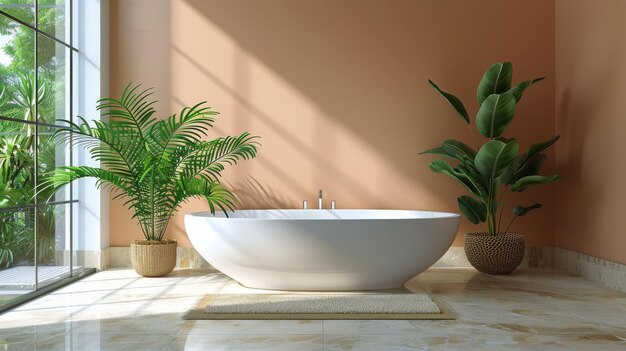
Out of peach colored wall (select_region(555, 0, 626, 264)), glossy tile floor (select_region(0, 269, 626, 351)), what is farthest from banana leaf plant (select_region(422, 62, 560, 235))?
glossy tile floor (select_region(0, 269, 626, 351))

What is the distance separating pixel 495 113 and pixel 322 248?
152 cm

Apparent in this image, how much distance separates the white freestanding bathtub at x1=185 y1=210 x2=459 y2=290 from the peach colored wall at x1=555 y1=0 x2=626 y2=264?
104 centimetres

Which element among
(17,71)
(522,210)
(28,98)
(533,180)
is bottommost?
(522,210)

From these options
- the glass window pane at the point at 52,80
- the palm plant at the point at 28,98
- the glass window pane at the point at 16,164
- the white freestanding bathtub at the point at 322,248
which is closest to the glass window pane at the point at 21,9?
the glass window pane at the point at 52,80

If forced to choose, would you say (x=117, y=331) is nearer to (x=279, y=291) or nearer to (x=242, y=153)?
(x=279, y=291)

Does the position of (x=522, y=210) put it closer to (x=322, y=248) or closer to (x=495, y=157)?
(x=495, y=157)

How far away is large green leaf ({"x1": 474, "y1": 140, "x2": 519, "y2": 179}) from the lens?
3.97m

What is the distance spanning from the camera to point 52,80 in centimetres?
395

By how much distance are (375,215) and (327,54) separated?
1.24m

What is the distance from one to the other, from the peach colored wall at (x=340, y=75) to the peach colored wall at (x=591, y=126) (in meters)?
0.18

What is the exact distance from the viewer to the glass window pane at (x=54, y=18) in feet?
12.5

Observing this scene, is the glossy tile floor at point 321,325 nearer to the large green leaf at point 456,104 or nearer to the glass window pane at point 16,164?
the glass window pane at point 16,164

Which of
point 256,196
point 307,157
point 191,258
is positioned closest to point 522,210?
point 307,157

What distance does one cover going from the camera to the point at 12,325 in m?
2.89
